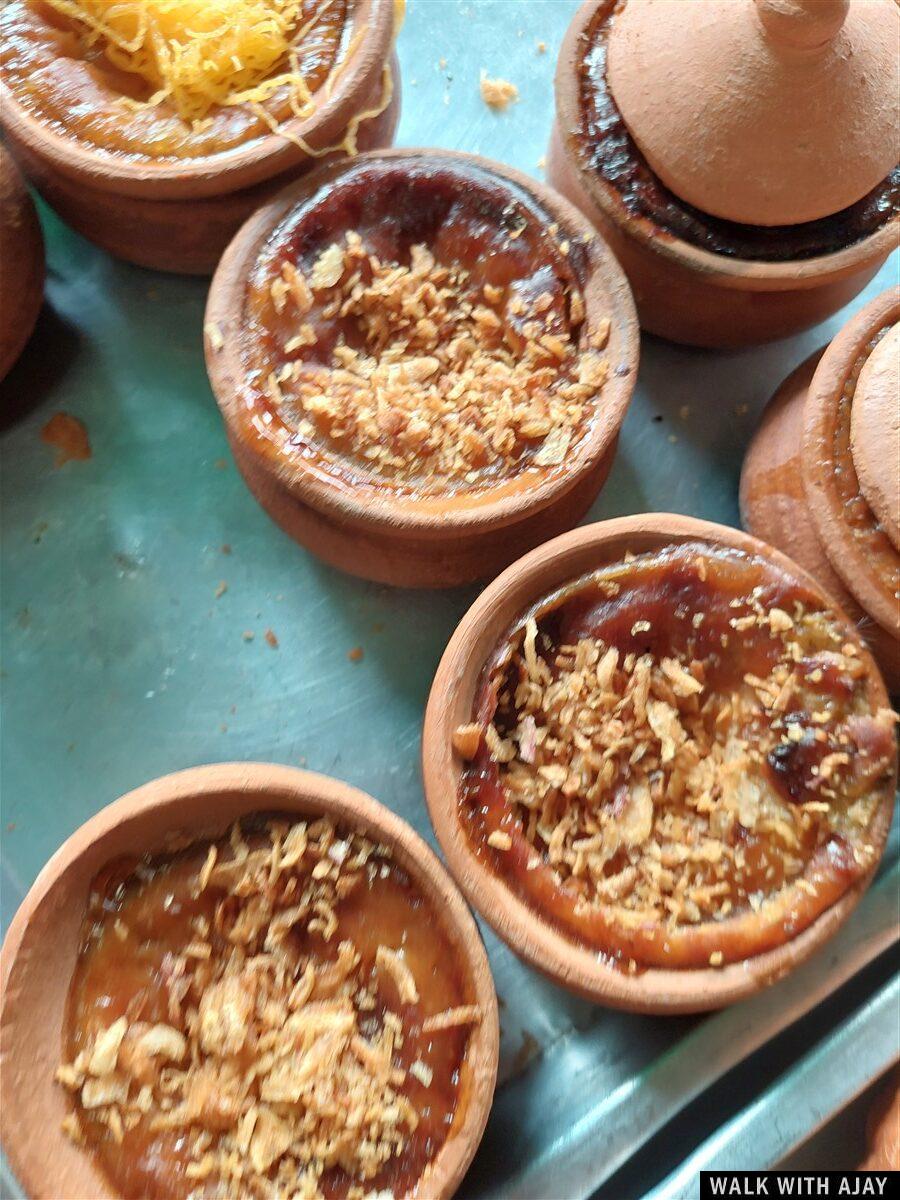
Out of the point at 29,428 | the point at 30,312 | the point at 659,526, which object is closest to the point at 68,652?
the point at 29,428

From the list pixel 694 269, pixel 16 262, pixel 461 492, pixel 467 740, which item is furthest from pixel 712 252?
pixel 16 262

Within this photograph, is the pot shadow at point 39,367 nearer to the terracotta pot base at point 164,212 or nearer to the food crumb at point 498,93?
the terracotta pot base at point 164,212

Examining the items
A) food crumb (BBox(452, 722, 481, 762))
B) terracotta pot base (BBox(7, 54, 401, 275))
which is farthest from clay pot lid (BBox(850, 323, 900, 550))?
terracotta pot base (BBox(7, 54, 401, 275))

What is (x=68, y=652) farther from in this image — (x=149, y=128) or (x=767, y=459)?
(x=767, y=459)

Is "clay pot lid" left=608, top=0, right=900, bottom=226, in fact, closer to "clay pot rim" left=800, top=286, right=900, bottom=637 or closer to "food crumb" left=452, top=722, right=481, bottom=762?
"clay pot rim" left=800, top=286, right=900, bottom=637

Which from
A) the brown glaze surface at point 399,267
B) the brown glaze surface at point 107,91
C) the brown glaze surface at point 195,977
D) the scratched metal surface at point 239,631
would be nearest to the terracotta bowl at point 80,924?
the brown glaze surface at point 195,977

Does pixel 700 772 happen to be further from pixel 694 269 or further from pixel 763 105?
pixel 763 105
